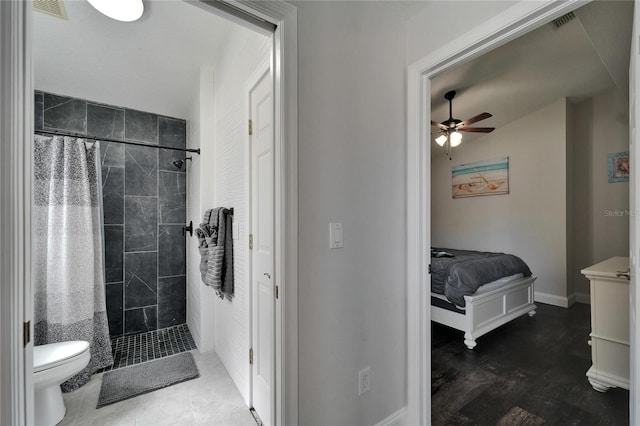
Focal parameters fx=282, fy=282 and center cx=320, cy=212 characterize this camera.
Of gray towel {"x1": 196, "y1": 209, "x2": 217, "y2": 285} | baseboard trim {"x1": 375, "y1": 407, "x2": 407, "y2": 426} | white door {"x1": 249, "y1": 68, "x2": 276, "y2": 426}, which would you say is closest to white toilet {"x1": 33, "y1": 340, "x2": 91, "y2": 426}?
gray towel {"x1": 196, "y1": 209, "x2": 217, "y2": 285}

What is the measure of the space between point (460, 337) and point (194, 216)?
301 cm

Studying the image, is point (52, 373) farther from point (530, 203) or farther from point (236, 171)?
point (530, 203)

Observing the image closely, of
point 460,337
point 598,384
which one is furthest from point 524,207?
point 598,384

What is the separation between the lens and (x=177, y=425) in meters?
1.69

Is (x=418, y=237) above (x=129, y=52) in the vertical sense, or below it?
below

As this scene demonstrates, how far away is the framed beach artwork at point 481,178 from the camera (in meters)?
4.53

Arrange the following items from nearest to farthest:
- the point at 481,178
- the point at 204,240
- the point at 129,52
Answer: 1. the point at 129,52
2. the point at 204,240
3. the point at 481,178

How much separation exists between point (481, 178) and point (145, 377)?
5.20m

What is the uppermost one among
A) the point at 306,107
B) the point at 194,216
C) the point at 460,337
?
the point at 306,107

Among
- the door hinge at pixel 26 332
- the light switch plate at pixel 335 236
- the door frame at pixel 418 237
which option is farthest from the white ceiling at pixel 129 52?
the door hinge at pixel 26 332

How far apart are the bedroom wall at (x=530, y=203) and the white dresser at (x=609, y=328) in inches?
90.2

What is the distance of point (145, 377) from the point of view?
218cm

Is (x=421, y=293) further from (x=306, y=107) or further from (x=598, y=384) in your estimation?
(x=598, y=384)

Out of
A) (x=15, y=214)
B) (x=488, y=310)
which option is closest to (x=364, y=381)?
(x=15, y=214)
